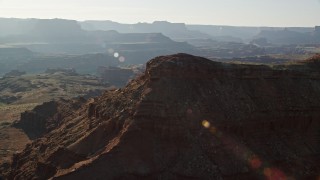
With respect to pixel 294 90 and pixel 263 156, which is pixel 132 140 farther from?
pixel 294 90

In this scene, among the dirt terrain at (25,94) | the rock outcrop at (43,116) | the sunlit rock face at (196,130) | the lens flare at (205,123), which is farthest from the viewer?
the dirt terrain at (25,94)

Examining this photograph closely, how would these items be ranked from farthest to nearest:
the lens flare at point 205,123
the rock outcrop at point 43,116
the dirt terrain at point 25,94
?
1. the dirt terrain at point 25,94
2. the rock outcrop at point 43,116
3. the lens flare at point 205,123

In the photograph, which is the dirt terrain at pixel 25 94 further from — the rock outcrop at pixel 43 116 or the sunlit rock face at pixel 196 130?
the sunlit rock face at pixel 196 130

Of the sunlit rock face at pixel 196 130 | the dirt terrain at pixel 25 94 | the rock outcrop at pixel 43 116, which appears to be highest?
the sunlit rock face at pixel 196 130

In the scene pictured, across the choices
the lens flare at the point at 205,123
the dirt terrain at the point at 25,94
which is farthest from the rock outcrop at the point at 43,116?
the lens flare at the point at 205,123

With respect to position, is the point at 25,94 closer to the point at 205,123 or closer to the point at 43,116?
the point at 43,116

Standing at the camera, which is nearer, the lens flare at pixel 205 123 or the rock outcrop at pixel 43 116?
the lens flare at pixel 205 123

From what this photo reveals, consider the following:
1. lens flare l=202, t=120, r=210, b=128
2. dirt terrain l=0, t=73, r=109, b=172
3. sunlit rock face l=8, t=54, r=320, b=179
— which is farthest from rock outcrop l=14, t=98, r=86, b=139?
lens flare l=202, t=120, r=210, b=128

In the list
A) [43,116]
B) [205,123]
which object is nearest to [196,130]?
[205,123]

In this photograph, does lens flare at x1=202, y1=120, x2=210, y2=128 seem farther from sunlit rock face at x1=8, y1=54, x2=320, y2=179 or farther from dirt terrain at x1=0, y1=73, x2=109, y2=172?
dirt terrain at x1=0, y1=73, x2=109, y2=172
